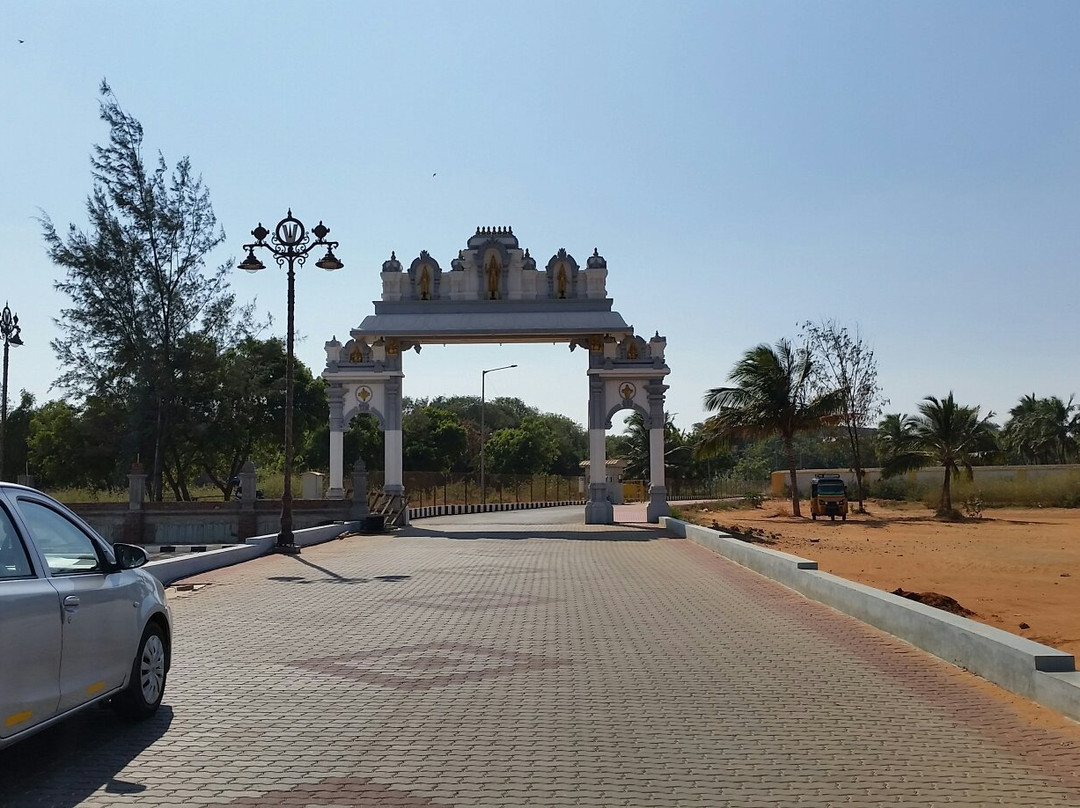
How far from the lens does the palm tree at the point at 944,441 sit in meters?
43.3

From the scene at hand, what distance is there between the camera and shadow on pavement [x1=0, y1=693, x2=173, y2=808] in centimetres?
541

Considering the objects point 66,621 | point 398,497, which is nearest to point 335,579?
point 66,621

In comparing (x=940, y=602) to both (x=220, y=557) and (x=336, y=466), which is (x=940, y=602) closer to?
(x=220, y=557)

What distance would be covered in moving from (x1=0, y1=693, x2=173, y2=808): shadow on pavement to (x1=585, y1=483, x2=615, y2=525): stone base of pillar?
27.7 meters

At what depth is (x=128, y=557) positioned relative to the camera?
A: 6867mm

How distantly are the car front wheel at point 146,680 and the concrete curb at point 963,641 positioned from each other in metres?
6.11

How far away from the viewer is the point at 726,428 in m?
45.0

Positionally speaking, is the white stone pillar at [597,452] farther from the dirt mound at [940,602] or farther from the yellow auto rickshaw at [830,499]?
the dirt mound at [940,602]

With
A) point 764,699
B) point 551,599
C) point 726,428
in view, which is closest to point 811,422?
point 726,428

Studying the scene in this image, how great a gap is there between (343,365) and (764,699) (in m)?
28.9

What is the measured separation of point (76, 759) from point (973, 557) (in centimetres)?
2153

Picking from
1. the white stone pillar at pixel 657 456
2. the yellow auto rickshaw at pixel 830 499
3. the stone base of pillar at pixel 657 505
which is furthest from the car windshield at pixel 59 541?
the yellow auto rickshaw at pixel 830 499

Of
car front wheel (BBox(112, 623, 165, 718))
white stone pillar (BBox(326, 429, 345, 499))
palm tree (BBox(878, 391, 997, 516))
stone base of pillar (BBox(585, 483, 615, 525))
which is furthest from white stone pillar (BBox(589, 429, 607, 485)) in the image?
car front wheel (BBox(112, 623, 165, 718))

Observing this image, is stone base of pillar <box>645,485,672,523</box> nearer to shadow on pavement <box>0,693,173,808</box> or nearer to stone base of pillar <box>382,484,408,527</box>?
stone base of pillar <box>382,484,408,527</box>
